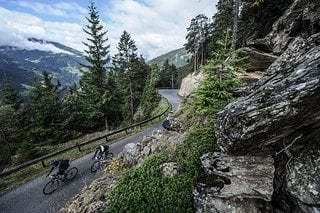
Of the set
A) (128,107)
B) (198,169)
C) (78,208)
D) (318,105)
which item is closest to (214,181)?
(198,169)

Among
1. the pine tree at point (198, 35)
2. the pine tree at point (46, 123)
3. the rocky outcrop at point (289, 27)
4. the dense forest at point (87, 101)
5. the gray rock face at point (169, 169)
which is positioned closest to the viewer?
the gray rock face at point (169, 169)

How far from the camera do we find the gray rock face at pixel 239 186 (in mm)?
5695

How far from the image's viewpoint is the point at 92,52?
83.0ft

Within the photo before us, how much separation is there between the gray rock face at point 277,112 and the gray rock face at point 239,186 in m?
0.40

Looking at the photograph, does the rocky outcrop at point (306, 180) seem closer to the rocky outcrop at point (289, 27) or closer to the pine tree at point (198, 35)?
the rocky outcrop at point (289, 27)

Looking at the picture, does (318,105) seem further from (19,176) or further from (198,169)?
(19,176)

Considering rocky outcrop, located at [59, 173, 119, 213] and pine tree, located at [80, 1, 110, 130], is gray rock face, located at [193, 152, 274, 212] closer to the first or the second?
rocky outcrop, located at [59, 173, 119, 213]

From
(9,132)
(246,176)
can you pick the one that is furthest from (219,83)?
(9,132)

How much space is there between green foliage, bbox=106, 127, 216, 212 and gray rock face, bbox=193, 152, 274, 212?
802 millimetres

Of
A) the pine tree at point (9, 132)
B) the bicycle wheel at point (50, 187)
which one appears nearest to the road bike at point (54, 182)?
the bicycle wheel at point (50, 187)

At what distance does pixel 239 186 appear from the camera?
5.89m

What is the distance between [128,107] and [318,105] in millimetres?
34092

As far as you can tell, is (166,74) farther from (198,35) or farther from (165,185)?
(165,185)

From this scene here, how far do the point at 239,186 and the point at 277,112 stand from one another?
2484 millimetres
